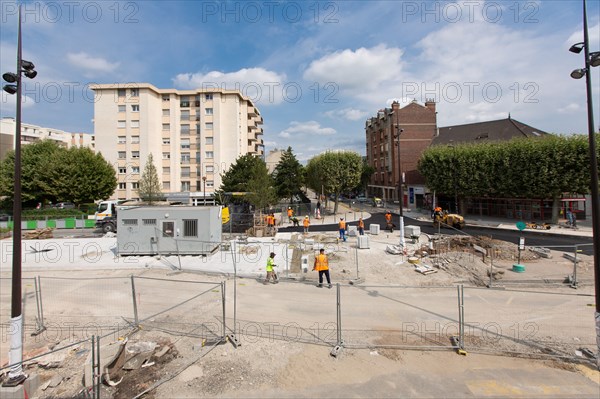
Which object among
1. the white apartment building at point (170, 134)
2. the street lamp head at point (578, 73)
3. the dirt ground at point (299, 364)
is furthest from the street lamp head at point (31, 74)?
the white apartment building at point (170, 134)

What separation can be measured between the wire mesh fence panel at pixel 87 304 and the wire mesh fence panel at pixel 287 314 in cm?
340

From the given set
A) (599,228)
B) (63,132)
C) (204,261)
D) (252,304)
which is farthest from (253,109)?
(63,132)

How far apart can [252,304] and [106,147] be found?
4856 cm

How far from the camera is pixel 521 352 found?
22.2ft

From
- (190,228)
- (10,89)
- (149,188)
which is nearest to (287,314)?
(10,89)

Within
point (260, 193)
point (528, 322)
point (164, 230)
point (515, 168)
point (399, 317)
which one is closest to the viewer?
point (528, 322)

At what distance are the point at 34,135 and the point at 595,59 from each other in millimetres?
115616

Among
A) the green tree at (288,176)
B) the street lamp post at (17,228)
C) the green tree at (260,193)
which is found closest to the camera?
the street lamp post at (17,228)

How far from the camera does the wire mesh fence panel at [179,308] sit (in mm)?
8047

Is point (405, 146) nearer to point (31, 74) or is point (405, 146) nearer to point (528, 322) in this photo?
point (528, 322)

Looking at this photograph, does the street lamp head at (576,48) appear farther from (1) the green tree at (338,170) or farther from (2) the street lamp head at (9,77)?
(1) the green tree at (338,170)

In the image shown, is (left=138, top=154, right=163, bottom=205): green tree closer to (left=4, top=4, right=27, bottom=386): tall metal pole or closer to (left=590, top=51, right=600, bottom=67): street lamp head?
(left=4, top=4, right=27, bottom=386): tall metal pole

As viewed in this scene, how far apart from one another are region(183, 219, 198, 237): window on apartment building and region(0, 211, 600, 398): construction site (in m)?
2.95

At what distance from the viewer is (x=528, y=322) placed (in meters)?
8.33
